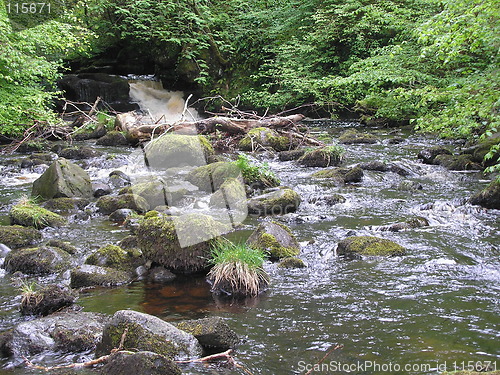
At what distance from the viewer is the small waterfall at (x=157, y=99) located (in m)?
25.3

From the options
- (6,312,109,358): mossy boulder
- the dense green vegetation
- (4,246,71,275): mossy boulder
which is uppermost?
the dense green vegetation

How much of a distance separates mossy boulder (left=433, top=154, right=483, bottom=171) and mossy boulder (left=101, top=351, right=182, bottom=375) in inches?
441

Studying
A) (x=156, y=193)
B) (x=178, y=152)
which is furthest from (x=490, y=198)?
(x=178, y=152)

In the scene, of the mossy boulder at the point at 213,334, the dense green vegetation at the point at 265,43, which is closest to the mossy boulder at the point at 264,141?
the dense green vegetation at the point at 265,43

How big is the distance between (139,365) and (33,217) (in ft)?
19.9

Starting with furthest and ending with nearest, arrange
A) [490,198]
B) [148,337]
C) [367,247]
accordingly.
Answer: [490,198]
[367,247]
[148,337]

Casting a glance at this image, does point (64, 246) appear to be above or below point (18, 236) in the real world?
below

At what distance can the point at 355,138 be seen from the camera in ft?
57.4

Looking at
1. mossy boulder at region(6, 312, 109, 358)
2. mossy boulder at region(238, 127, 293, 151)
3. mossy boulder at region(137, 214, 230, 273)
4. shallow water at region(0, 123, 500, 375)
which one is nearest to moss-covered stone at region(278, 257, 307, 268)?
shallow water at region(0, 123, 500, 375)

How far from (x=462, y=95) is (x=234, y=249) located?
15.8ft

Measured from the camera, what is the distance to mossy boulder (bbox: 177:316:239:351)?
418cm

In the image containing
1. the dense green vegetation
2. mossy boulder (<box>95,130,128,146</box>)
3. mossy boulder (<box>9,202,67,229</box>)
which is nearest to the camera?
mossy boulder (<box>9,202,67,229</box>)

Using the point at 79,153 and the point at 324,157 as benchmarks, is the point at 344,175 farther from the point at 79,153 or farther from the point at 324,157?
the point at 79,153

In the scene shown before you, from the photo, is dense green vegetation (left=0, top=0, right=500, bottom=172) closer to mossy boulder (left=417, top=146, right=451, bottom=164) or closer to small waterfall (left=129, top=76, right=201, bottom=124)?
small waterfall (left=129, top=76, right=201, bottom=124)
